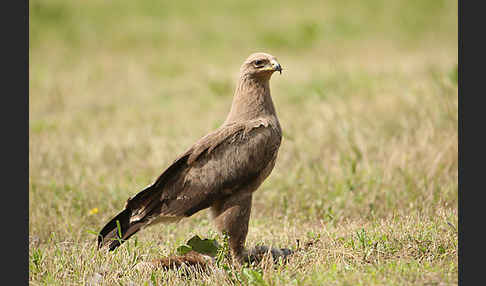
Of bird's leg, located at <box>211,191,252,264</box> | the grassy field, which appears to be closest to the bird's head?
bird's leg, located at <box>211,191,252,264</box>

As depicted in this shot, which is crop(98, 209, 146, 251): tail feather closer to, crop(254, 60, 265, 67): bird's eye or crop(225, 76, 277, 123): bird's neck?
crop(225, 76, 277, 123): bird's neck

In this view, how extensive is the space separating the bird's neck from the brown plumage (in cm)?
11

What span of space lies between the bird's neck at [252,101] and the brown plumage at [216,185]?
0.11 metres

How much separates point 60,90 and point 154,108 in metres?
2.23

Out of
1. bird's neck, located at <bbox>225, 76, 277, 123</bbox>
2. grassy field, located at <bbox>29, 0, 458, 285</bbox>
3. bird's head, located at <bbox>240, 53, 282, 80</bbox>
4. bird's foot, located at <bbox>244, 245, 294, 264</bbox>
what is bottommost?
bird's foot, located at <bbox>244, 245, 294, 264</bbox>

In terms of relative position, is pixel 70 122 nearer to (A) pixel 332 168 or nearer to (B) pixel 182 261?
(A) pixel 332 168

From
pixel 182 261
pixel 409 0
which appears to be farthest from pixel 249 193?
pixel 409 0

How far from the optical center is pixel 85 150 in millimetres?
7809

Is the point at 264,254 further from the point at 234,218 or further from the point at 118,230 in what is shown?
the point at 118,230

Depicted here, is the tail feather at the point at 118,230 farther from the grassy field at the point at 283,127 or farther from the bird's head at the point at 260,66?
the bird's head at the point at 260,66

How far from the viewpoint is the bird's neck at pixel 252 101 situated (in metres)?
4.68

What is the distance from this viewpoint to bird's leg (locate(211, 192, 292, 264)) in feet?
14.6

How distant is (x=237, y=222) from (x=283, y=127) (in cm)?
405

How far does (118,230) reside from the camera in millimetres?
4371
